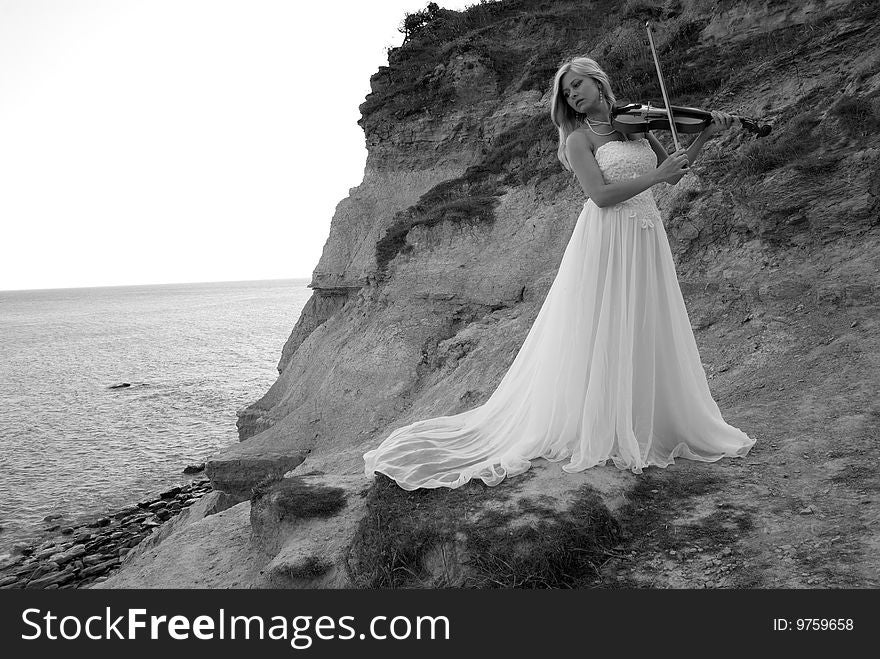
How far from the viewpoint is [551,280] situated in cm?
1117

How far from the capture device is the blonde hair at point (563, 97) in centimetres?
Answer: 454

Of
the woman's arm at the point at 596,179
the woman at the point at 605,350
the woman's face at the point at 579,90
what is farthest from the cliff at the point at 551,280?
the woman's face at the point at 579,90

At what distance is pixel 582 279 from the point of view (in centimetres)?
481

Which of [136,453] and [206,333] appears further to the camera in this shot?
[206,333]

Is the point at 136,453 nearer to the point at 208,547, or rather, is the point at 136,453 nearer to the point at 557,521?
the point at 208,547

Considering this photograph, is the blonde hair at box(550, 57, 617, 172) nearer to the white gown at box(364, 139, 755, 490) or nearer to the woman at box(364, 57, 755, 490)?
the woman at box(364, 57, 755, 490)

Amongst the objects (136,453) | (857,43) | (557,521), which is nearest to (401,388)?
(557,521)

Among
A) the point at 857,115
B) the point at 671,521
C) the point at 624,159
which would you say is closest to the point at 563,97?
the point at 624,159

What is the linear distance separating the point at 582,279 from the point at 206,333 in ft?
199

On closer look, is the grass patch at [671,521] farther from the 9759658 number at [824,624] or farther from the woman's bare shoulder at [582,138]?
the woman's bare shoulder at [582,138]

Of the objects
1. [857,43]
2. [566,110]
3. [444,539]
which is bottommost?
[444,539]

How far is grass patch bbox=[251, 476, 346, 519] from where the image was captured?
4.99m

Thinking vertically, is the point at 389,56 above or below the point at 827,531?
above

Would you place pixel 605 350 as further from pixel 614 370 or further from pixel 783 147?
pixel 783 147
